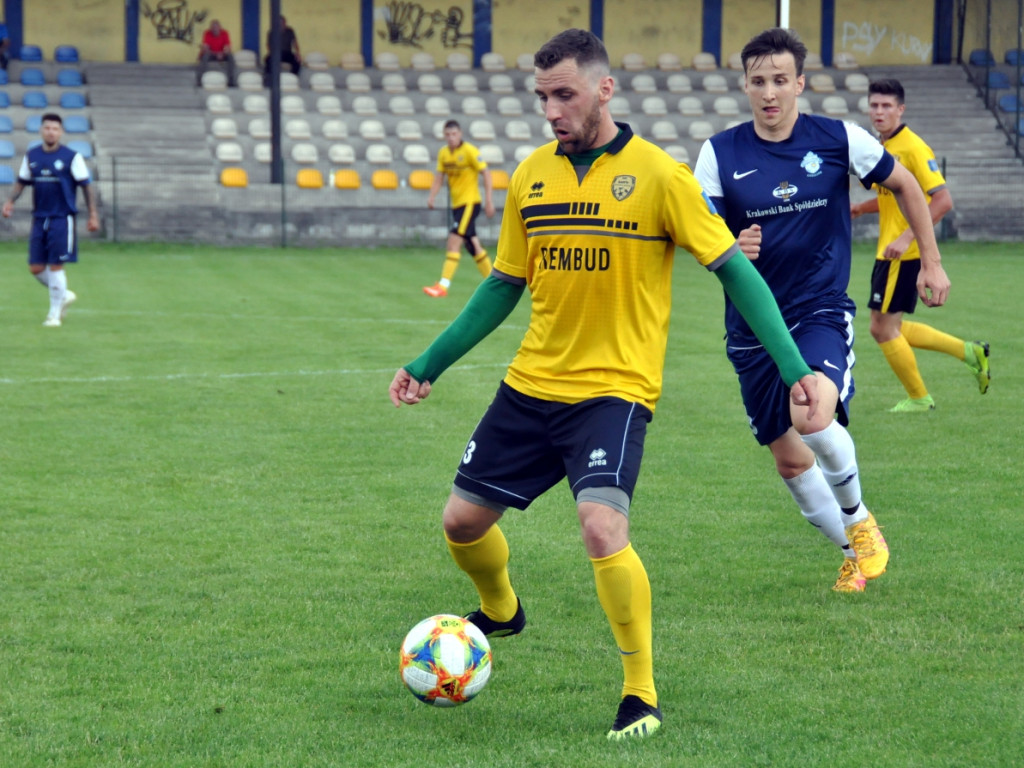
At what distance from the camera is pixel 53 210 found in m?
14.2

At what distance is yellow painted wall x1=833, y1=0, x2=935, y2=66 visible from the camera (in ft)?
122

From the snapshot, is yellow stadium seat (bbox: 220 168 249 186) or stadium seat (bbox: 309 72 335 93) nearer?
yellow stadium seat (bbox: 220 168 249 186)

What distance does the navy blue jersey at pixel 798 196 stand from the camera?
5.22 m

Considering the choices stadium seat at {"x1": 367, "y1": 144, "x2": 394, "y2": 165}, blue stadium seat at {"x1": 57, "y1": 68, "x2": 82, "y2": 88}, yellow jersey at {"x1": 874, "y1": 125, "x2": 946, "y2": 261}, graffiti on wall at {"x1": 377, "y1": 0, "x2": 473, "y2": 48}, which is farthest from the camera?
graffiti on wall at {"x1": 377, "y1": 0, "x2": 473, "y2": 48}

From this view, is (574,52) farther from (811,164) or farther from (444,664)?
(444,664)

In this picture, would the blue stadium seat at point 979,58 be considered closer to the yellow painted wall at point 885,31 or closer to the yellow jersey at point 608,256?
the yellow painted wall at point 885,31

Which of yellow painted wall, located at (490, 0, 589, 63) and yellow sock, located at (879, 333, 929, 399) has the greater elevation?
yellow painted wall, located at (490, 0, 589, 63)

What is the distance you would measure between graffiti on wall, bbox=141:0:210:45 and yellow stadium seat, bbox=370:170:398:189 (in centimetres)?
909

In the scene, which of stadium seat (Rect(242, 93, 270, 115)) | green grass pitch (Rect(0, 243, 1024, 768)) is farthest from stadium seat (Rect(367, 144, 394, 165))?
green grass pitch (Rect(0, 243, 1024, 768))

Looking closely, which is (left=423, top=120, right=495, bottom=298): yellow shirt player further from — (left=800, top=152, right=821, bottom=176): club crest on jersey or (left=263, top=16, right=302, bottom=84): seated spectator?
(left=263, top=16, right=302, bottom=84): seated spectator

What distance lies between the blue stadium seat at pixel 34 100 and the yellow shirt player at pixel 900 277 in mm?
25815

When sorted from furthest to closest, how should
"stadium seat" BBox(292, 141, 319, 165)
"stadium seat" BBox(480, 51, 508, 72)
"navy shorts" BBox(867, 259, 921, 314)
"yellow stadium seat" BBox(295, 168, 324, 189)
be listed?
"stadium seat" BBox(480, 51, 508, 72)
"stadium seat" BBox(292, 141, 319, 165)
"yellow stadium seat" BBox(295, 168, 324, 189)
"navy shorts" BBox(867, 259, 921, 314)

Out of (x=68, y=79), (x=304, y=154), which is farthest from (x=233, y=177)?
(x=68, y=79)

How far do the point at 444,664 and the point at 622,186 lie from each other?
1529 millimetres
